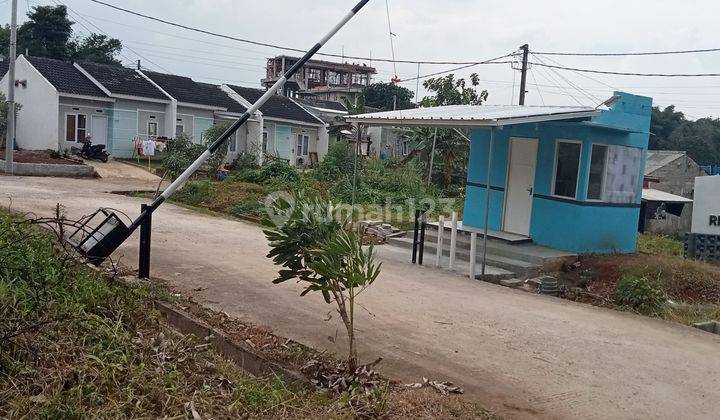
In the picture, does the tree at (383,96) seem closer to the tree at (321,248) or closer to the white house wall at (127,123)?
the white house wall at (127,123)

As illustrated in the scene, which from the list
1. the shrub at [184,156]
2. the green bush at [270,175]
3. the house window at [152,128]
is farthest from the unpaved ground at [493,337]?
the house window at [152,128]

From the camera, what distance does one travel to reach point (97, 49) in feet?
170

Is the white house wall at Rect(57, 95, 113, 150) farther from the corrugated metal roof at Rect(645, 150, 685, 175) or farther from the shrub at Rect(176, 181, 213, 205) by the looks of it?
the corrugated metal roof at Rect(645, 150, 685, 175)

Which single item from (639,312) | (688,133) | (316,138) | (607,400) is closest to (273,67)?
(316,138)

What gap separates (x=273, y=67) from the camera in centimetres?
5988

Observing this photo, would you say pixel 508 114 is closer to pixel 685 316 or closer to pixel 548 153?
pixel 548 153

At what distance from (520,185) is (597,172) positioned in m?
1.52

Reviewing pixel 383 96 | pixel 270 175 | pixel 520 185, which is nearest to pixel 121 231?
pixel 520 185

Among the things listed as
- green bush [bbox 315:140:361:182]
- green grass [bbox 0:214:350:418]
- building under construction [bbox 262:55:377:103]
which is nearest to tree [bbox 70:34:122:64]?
building under construction [bbox 262:55:377:103]

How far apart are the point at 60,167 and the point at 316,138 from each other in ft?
64.5

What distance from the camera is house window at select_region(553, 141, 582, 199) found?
1247cm

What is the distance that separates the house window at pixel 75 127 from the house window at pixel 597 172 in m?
24.4

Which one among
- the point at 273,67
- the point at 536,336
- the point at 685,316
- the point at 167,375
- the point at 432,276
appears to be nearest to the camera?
the point at 167,375

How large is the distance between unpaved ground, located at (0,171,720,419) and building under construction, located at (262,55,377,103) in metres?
48.1
